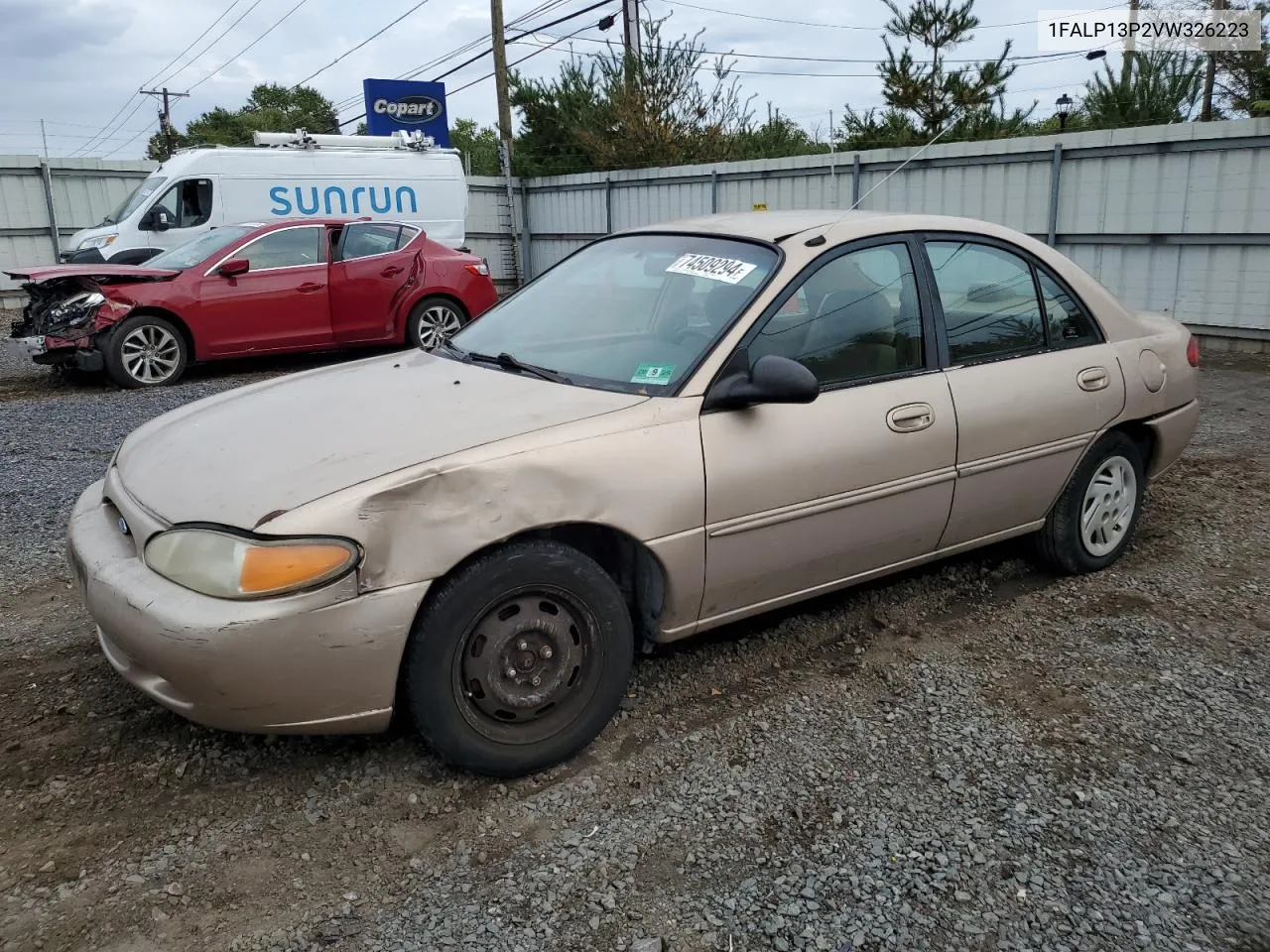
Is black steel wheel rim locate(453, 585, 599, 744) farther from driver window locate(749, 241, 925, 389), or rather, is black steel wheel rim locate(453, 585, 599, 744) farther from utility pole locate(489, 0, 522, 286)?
utility pole locate(489, 0, 522, 286)

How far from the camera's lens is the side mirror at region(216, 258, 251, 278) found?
30.7 feet

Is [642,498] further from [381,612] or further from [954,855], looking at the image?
[954,855]

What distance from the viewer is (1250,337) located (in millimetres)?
9938

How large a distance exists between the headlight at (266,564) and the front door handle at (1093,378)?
2986 mm

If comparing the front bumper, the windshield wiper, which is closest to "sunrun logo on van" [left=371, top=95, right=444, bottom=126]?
the windshield wiper

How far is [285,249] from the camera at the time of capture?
9.80 metres

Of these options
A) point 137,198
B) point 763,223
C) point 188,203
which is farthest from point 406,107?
point 763,223

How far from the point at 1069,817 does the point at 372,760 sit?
1949 millimetres

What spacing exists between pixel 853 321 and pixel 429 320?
26.2 feet

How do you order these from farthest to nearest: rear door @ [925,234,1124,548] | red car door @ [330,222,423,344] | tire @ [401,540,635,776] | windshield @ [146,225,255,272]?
red car door @ [330,222,423,344]
windshield @ [146,225,255,272]
rear door @ [925,234,1124,548]
tire @ [401,540,635,776]

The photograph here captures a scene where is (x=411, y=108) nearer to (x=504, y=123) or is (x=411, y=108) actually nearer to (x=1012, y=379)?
(x=504, y=123)

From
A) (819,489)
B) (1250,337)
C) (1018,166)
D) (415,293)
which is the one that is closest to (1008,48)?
(1018,166)

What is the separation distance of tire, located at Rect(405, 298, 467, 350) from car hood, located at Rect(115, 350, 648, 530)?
23.6ft

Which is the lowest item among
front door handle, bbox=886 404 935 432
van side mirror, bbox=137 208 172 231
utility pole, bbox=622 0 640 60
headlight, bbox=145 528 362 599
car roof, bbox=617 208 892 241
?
headlight, bbox=145 528 362 599
